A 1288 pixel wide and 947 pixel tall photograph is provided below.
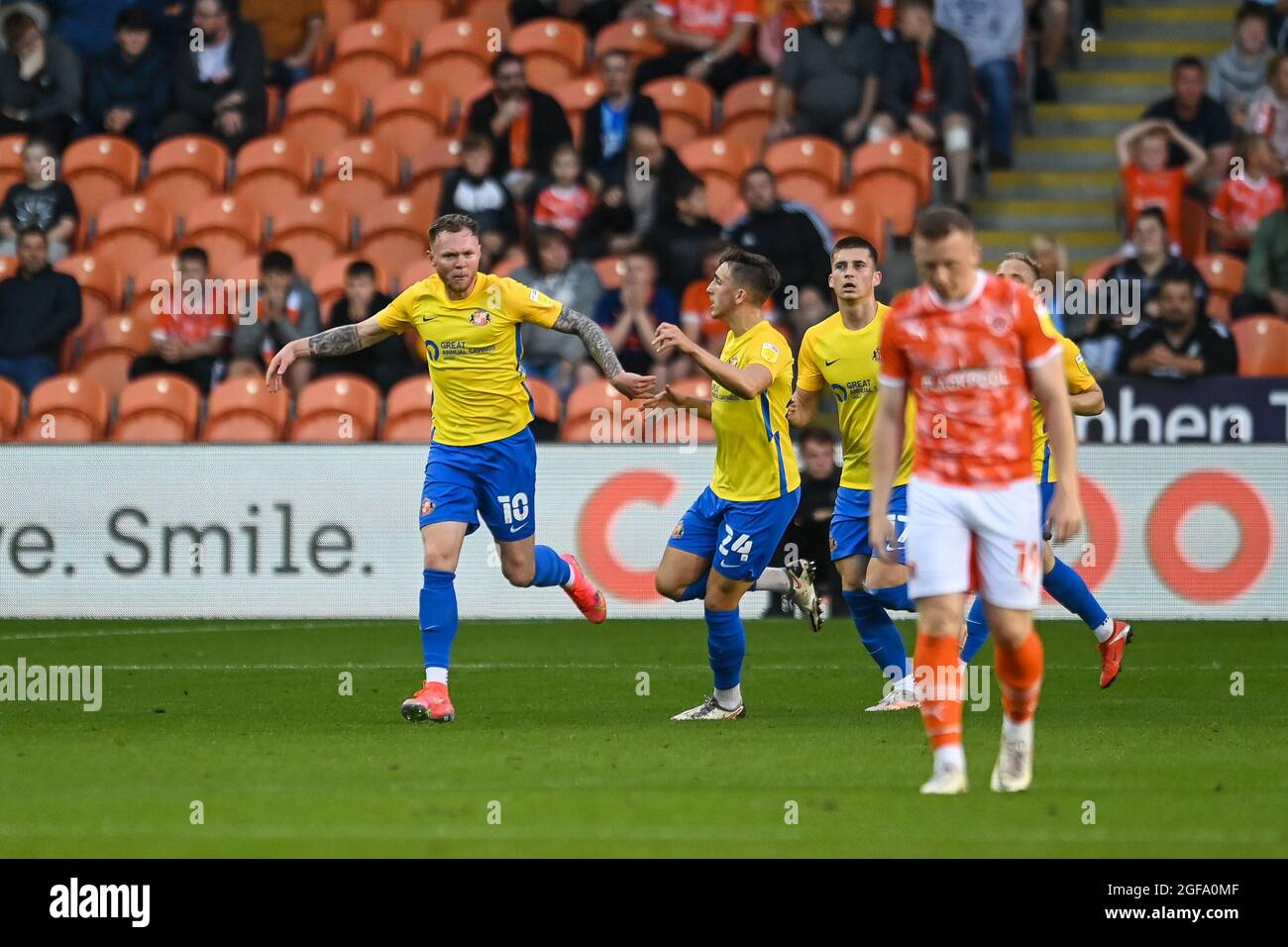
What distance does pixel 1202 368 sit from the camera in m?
15.3

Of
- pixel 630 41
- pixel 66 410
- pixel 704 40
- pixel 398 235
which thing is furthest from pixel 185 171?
pixel 704 40

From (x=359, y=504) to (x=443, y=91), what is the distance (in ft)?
18.4

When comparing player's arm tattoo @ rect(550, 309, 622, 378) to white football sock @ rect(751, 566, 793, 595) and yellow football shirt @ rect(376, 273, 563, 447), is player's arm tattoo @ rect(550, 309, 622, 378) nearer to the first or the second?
yellow football shirt @ rect(376, 273, 563, 447)

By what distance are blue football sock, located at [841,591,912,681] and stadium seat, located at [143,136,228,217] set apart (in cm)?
1068

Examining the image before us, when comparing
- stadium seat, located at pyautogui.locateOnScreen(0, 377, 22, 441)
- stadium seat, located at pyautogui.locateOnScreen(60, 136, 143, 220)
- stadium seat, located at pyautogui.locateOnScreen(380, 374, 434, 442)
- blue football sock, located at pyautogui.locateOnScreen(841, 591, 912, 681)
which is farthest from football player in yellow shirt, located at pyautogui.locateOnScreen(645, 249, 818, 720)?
stadium seat, located at pyautogui.locateOnScreen(60, 136, 143, 220)

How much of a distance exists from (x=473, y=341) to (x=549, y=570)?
55.7 inches

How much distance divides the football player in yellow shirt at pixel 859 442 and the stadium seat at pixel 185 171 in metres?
10.3

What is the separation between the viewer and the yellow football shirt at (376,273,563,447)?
10156 mm

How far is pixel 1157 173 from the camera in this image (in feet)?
56.9

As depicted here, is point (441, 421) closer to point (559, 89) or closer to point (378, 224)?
point (378, 224)

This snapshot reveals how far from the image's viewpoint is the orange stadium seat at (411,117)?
19.5 meters

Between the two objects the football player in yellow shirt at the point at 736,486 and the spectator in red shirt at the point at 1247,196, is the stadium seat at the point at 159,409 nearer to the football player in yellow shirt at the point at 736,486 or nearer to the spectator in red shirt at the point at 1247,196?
the football player in yellow shirt at the point at 736,486

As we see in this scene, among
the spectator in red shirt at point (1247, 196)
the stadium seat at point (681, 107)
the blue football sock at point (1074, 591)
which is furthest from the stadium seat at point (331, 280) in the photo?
the blue football sock at point (1074, 591)
